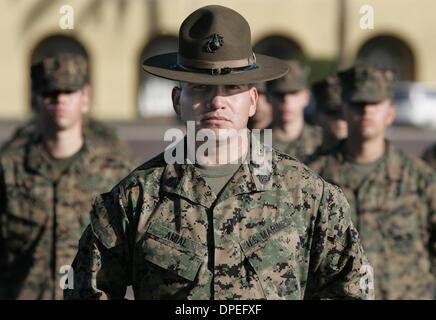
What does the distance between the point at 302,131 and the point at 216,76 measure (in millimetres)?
6553

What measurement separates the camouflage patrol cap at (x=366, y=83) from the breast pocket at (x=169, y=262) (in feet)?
13.2

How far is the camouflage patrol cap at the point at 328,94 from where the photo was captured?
36.4 ft

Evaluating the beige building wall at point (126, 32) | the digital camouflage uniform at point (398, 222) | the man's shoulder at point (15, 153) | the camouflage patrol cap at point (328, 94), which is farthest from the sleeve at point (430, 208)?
the beige building wall at point (126, 32)

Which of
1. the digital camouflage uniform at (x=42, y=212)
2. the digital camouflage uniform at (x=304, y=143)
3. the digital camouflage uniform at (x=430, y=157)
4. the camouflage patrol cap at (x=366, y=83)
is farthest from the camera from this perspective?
the digital camouflage uniform at (x=304, y=143)

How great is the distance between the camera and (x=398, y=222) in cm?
796

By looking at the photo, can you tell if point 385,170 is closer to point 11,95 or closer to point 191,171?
point 191,171

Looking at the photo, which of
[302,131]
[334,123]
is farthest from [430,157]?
[302,131]

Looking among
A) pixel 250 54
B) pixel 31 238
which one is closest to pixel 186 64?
pixel 250 54

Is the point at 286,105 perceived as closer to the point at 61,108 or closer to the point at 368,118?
the point at 368,118

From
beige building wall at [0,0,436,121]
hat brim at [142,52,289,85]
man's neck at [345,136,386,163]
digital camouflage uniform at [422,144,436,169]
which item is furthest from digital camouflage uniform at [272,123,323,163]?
beige building wall at [0,0,436,121]

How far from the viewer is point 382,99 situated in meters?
8.54

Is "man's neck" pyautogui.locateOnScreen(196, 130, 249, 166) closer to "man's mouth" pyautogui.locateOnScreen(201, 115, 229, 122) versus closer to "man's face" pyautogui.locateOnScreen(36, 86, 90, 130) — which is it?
"man's mouth" pyautogui.locateOnScreen(201, 115, 229, 122)

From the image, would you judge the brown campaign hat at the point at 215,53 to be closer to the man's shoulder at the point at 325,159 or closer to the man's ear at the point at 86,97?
the man's ear at the point at 86,97

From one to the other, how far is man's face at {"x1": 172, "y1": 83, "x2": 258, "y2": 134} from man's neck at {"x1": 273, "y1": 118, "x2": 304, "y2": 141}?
629cm
